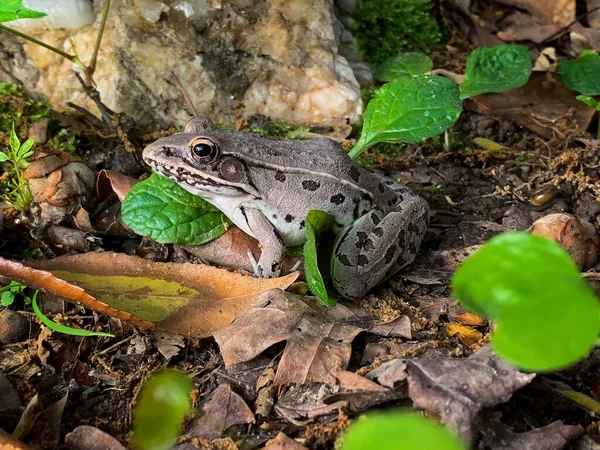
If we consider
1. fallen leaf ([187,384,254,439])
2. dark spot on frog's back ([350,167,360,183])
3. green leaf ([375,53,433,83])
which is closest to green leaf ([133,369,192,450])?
fallen leaf ([187,384,254,439])

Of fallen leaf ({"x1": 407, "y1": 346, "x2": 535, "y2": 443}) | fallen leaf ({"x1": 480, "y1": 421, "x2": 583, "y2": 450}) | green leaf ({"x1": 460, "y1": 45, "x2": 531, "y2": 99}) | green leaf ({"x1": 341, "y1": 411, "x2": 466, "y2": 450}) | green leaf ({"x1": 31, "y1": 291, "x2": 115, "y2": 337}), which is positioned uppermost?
green leaf ({"x1": 341, "y1": 411, "x2": 466, "y2": 450})

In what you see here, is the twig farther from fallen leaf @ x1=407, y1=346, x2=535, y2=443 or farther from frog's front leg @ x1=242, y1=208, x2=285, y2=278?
fallen leaf @ x1=407, y1=346, x2=535, y2=443

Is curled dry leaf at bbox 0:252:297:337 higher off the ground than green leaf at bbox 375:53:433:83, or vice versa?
green leaf at bbox 375:53:433:83

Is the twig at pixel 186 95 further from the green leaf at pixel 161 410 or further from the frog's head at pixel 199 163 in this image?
the green leaf at pixel 161 410

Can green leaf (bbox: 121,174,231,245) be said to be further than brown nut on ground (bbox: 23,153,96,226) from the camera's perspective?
No

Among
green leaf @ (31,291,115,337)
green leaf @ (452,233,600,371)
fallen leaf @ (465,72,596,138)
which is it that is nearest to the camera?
green leaf @ (452,233,600,371)

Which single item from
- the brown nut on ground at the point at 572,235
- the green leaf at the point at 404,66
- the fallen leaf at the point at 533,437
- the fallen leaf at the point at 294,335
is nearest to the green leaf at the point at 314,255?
the fallen leaf at the point at 294,335

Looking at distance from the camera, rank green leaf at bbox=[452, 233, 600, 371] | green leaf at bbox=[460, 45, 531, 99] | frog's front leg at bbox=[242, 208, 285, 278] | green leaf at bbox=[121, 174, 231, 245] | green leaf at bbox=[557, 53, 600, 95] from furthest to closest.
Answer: green leaf at bbox=[557, 53, 600, 95] < green leaf at bbox=[460, 45, 531, 99] < frog's front leg at bbox=[242, 208, 285, 278] < green leaf at bbox=[121, 174, 231, 245] < green leaf at bbox=[452, 233, 600, 371]

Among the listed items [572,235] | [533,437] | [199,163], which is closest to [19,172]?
[199,163]
